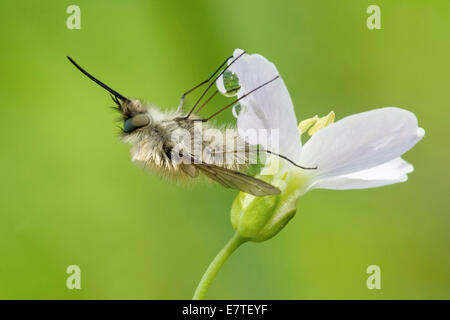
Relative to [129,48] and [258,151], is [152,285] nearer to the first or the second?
[129,48]

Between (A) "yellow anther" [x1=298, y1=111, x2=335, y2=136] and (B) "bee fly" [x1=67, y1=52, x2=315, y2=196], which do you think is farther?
(A) "yellow anther" [x1=298, y1=111, x2=335, y2=136]

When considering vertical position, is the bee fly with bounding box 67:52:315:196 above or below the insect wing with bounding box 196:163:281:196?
above

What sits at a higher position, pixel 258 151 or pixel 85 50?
pixel 85 50

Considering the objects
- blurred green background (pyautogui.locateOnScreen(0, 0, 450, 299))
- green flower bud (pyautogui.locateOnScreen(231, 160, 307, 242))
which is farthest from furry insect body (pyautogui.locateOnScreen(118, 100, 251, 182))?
blurred green background (pyautogui.locateOnScreen(0, 0, 450, 299))

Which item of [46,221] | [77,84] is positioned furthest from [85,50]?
[46,221]

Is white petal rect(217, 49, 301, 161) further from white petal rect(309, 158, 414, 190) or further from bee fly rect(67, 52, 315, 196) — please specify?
white petal rect(309, 158, 414, 190)
